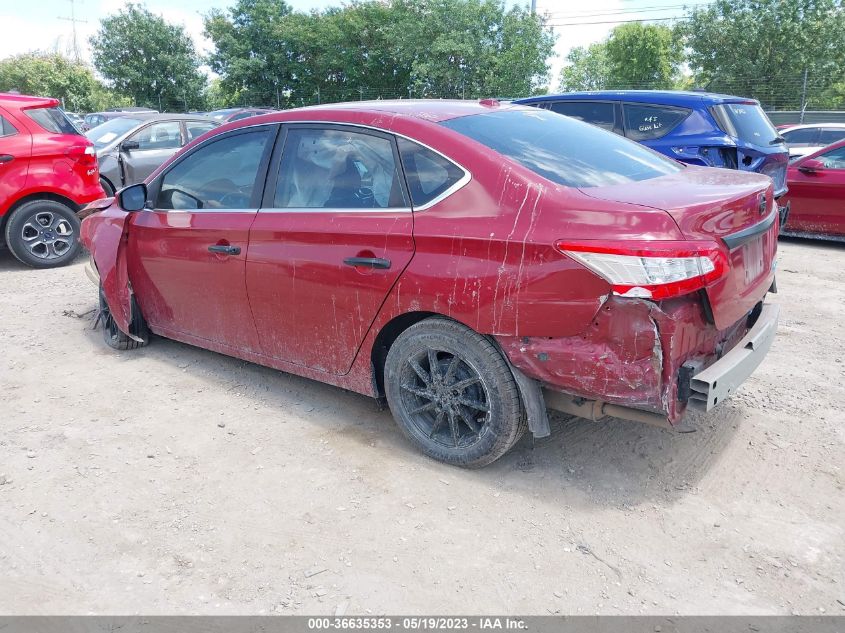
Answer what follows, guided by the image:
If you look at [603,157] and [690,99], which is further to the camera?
[690,99]

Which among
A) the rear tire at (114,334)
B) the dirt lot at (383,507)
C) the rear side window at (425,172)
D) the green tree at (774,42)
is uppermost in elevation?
the green tree at (774,42)

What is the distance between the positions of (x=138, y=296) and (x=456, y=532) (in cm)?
310

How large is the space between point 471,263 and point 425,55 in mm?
29236

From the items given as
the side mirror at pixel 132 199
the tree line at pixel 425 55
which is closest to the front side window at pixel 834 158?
the side mirror at pixel 132 199

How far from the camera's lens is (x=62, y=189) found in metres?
7.70

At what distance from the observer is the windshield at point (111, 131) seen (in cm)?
1040

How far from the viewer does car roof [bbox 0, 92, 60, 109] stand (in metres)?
7.50

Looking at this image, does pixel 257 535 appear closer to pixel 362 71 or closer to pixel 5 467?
pixel 5 467

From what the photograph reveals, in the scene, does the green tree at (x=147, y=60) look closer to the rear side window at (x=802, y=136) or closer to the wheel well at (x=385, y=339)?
the rear side window at (x=802, y=136)

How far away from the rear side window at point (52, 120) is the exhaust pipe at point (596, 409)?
23.1 ft

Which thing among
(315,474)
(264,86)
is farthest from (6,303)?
(264,86)

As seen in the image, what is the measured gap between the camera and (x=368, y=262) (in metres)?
3.38

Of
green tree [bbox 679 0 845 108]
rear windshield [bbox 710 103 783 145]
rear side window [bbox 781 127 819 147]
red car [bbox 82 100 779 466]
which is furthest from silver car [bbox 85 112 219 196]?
green tree [bbox 679 0 845 108]
